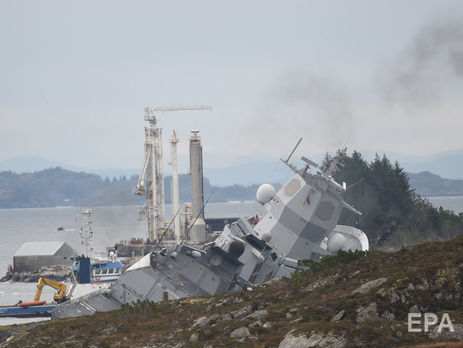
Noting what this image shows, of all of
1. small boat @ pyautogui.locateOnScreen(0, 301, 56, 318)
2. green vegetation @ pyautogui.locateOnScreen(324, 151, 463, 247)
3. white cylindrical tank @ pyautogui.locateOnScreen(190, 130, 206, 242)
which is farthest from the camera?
white cylindrical tank @ pyautogui.locateOnScreen(190, 130, 206, 242)

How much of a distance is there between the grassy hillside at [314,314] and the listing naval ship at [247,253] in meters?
6.68

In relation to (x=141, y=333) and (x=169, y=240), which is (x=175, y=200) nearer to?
(x=169, y=240)

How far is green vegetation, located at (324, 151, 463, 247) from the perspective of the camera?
112 meters

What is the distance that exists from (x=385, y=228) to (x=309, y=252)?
58131 mm

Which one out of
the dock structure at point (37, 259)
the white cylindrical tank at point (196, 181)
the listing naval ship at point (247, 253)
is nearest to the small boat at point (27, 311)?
the listing naval ship at point (247, 253)

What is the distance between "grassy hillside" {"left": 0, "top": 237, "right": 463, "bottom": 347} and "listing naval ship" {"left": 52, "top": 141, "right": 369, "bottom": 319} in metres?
6.68

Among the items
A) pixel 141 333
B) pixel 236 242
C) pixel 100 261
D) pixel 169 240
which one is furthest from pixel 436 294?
pixel 169 240

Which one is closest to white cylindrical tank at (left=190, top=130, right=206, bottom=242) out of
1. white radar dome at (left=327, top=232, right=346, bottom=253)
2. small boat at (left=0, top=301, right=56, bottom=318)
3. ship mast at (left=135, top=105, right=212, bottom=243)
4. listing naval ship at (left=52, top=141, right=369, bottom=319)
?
ship mast at (left=135, top=105, right=212, bottom=243)

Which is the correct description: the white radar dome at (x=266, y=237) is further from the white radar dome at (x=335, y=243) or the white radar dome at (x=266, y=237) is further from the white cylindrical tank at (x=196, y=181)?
the white cylindrical tank at (x=196, y=181)

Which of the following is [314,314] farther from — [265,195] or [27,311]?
[27,311]

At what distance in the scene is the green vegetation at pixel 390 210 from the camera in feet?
369

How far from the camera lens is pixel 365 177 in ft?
424

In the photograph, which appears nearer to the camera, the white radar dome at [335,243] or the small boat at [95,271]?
the white radar dome at [335,243]

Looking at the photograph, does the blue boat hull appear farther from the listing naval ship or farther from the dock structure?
the dock structure
